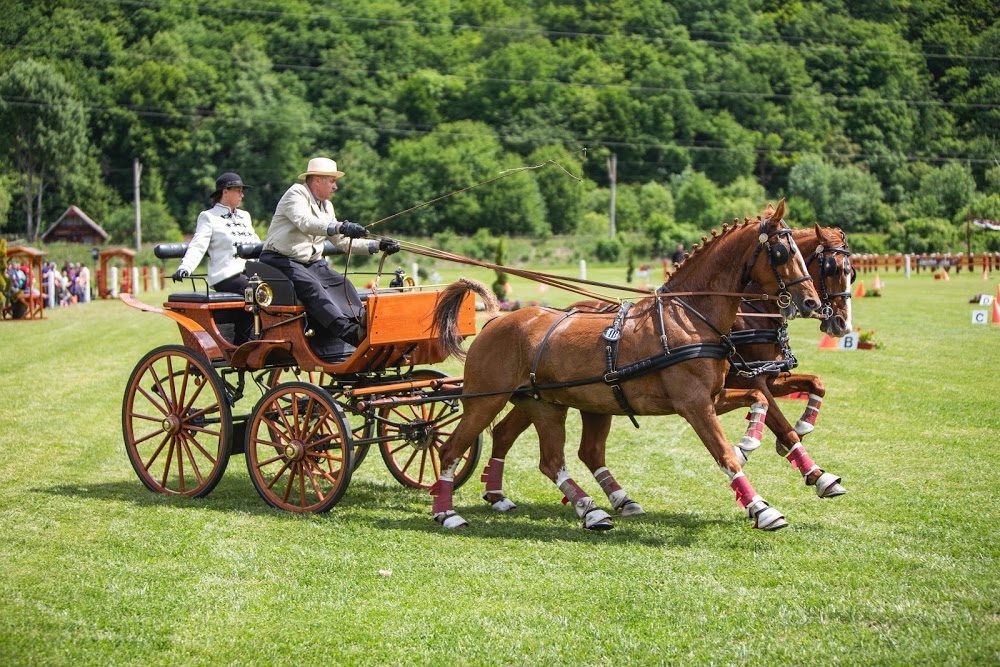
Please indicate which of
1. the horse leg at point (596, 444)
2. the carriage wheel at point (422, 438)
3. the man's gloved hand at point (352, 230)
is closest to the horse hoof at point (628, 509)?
the horse leg at point (596, 444)

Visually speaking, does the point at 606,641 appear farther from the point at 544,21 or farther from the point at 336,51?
the point at 544,21

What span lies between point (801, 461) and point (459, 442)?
105 inches

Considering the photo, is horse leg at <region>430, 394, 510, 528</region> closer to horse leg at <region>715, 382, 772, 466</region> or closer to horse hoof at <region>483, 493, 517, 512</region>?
horse hoof at <region>483, 493, 517, 512</region>

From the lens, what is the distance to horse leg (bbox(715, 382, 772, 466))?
873 centimetres

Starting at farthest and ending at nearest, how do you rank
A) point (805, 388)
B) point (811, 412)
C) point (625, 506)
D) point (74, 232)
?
point (74, 232) < point (805, 388) < point (811, 412) < point (625, 506)

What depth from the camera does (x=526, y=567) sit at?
688cm

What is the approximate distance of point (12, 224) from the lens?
257ft

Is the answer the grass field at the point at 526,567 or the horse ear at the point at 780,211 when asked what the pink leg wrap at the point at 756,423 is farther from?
the horse ear at the point at 780,211

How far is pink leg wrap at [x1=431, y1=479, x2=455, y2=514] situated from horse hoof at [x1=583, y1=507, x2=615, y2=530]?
3.54ft

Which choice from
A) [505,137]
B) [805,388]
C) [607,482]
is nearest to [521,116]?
[505,137]

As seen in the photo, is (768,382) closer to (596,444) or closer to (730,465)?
(596,444)

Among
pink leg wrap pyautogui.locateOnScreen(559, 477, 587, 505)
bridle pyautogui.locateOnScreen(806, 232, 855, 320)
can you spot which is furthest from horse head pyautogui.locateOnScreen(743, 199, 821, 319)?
pink leg wrap pyautogui.locateOnScreen(559, 477, 587, 505)

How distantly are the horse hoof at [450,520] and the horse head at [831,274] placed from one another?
3.15 m

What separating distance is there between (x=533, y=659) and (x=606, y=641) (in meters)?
0.43
